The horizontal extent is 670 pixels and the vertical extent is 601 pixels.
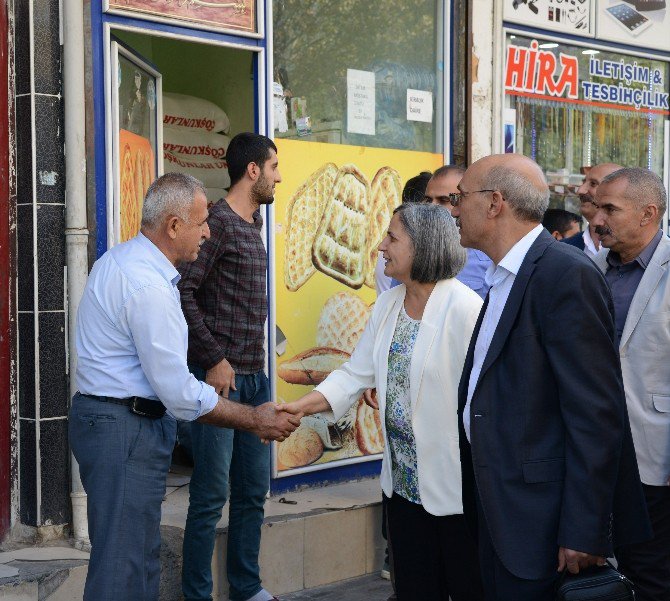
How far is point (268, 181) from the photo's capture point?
555 centimetres

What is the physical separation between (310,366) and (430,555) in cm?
264

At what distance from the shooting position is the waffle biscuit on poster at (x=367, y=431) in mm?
7004

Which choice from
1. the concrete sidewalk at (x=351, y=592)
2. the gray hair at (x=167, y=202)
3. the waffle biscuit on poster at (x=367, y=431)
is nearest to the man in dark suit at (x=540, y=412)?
the gray hair at (x=167, y=202)

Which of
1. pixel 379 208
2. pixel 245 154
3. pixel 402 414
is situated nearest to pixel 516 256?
pixel 402 414

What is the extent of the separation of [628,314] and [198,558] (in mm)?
2282

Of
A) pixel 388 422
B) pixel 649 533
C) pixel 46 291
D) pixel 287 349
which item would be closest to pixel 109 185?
pixel 46 291

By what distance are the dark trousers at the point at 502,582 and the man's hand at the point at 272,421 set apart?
1476 mm

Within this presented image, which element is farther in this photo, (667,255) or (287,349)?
(287,349)

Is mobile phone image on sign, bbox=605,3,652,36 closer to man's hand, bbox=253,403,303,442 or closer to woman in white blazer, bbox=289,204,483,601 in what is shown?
woman in white blazer, bbox=289,204,483,601

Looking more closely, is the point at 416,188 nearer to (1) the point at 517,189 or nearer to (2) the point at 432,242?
(2) the point at 432,242

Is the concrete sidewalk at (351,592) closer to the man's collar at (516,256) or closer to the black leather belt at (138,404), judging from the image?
the black leather belt at (138,404)

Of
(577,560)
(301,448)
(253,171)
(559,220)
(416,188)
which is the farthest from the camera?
(559,220)

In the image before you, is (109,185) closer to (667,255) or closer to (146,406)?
(146,406)

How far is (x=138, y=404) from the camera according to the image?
4.17m
